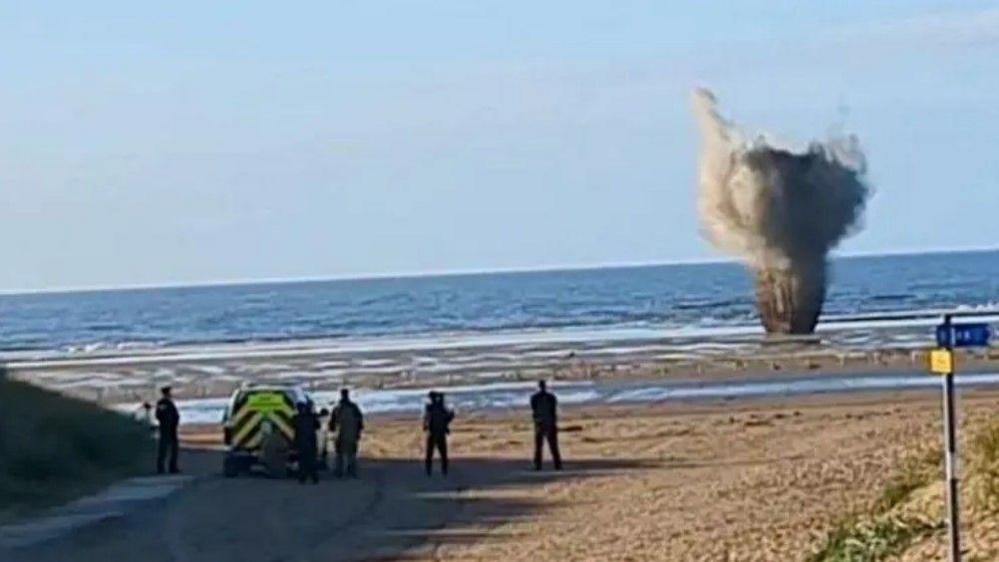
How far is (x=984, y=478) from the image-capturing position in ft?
58.3

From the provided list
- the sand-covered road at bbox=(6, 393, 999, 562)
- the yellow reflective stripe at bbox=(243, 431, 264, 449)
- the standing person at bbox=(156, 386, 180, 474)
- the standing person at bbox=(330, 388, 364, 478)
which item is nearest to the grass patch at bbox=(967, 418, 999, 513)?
the sand-covered road at bbox=(6, 393, 999, 562)

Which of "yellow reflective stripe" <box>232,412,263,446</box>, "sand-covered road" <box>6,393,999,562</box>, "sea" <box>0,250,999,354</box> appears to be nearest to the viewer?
"sand-covered road" <box>6,393,999,562</box>

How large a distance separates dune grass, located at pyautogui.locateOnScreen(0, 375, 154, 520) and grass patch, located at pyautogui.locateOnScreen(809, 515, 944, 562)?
578 inches

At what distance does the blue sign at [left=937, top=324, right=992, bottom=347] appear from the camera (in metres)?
13.0

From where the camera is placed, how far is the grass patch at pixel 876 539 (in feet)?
56.2

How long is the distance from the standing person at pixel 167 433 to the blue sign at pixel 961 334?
23101 millimetres

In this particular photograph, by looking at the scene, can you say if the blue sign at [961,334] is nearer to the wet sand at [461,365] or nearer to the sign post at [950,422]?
the sign post at [950,422]

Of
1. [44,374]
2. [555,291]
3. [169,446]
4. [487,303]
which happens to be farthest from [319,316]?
[169,446]

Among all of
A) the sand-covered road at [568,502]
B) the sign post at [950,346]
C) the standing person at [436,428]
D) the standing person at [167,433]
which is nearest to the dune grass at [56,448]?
the standing person at [167,433]

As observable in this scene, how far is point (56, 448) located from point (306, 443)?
4.64 metres

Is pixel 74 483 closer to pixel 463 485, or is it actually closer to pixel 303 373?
pixel 463 485

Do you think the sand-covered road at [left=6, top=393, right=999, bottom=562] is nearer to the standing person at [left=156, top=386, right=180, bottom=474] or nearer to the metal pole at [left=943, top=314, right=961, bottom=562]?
the standing person at [left=156, top=386, right=180, bottom=474]

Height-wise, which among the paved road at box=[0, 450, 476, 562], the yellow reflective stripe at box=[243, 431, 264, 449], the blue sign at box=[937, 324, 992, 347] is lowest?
the paved road at box=[0, 450, 476, 562]

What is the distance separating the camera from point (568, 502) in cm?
2884
